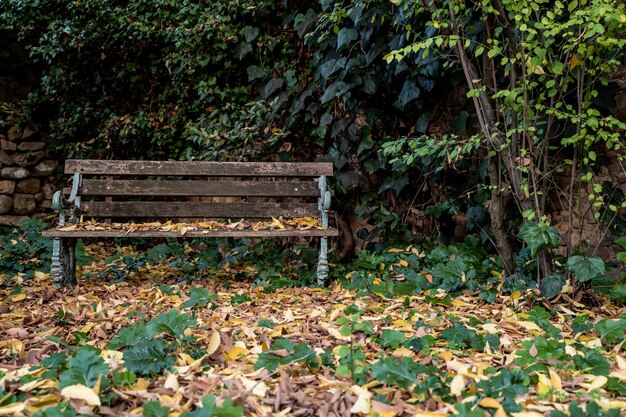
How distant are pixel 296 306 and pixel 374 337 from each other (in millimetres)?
914

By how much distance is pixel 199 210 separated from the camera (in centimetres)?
430

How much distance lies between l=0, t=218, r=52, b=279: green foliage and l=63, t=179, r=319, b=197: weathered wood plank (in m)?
0.74

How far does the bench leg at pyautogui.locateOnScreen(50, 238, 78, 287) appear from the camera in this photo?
12.4 feet

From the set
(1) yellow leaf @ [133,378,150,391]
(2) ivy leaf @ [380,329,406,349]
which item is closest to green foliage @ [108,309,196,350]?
(1) yellow leaf @ [133,378,150,391]

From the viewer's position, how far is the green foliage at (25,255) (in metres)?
4.40

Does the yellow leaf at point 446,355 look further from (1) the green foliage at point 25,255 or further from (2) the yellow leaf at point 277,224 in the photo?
(1) the green foliage at point 25,255

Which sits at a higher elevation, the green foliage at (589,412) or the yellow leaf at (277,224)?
the yellow leaf at (277,224)

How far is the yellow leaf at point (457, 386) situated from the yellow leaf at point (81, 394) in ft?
3.58

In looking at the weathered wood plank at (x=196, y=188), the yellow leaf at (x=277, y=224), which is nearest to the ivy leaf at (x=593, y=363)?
the yellow leaf at (x=277, y=224)

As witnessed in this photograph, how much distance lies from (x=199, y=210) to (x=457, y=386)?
2892mm

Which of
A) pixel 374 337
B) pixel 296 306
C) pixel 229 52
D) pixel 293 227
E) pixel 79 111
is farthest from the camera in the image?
pixel 79 111

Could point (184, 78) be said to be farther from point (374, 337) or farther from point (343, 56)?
point (374, 337)

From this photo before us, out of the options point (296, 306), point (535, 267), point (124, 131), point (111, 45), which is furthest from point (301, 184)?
point (111, 45)

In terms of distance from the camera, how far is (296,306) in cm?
328
